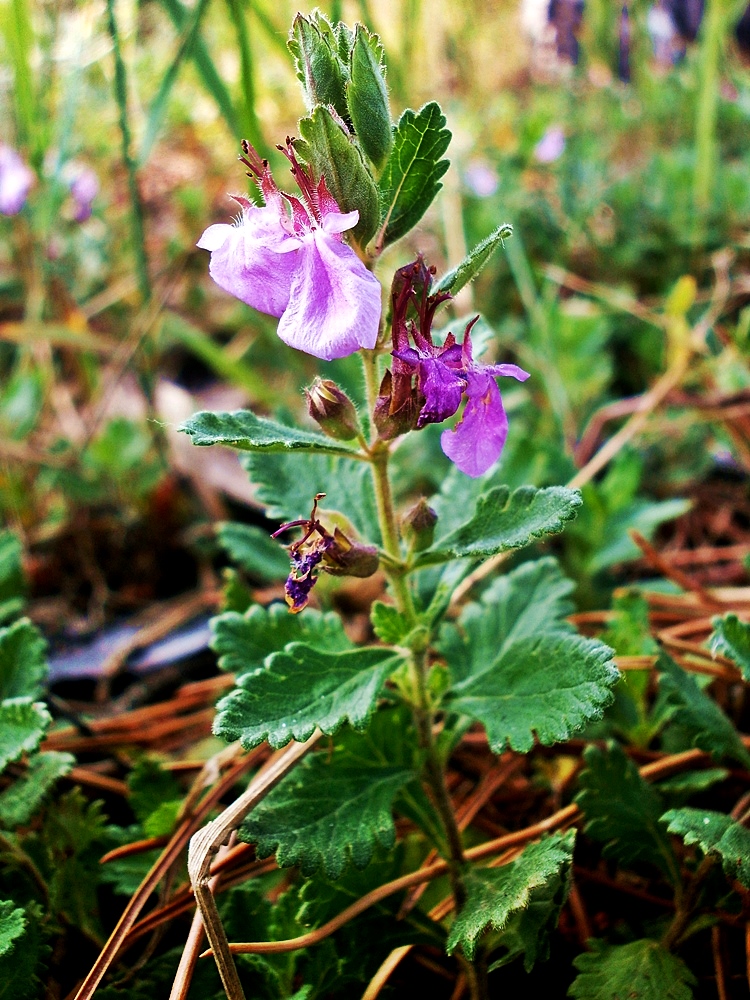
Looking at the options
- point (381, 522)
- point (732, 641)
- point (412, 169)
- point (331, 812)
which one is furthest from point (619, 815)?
point (412, 169)

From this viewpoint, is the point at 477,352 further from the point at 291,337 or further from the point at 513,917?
the point at 513,917

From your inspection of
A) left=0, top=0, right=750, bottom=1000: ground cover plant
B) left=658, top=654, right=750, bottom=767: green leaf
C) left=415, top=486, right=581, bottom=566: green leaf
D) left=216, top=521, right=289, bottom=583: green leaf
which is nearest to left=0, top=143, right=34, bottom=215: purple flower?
left=0, top=0, right=750, bottom=1000: ground cover plant

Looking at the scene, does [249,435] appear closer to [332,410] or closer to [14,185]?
[332,410]

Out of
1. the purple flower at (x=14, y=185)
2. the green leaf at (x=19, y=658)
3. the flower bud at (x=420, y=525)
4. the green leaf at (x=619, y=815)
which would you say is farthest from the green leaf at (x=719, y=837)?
the purple flower at (x=14, y=185)

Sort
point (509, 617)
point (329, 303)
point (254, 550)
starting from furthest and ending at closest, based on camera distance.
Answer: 1. point (254, 550)
2. point (509, 617)
3. point (329, 303)

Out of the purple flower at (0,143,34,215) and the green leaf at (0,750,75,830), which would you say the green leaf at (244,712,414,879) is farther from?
the purple flower at (0,143,34,215)

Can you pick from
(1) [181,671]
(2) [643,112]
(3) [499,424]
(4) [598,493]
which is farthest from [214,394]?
(2) [643,112]

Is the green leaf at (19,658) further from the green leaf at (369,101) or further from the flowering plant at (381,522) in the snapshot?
the green leaf at (369,101)
